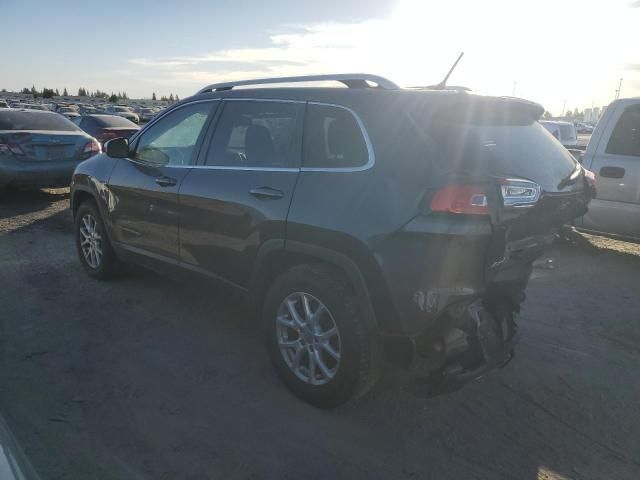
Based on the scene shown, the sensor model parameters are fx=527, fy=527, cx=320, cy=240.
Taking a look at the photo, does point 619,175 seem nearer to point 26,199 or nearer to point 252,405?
point 252,405

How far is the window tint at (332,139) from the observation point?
2994 mm

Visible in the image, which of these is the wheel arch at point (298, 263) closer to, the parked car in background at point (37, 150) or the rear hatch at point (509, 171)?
the rear hatch at point (509, 171)

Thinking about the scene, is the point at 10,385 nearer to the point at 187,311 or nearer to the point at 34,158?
the point at 187,311

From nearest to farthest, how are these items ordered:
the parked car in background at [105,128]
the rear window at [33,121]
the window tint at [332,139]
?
the window tint at [332,139] < the rear window at [33,121] < the parked car in background at [105,128]

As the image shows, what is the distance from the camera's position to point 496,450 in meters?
2.82

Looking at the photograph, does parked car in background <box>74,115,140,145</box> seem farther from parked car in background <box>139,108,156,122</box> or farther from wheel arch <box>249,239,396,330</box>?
parked car in background <box>139,108,156,122</box>

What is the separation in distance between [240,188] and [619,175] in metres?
4.74

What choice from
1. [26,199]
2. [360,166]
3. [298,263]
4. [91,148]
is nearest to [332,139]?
[360,166]

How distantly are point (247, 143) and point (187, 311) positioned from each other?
5.63 feet

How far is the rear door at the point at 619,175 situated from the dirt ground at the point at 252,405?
4.90ft

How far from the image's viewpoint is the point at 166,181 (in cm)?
414

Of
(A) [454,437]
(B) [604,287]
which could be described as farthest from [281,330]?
(B) [604,287]

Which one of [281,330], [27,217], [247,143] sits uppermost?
[247,143]

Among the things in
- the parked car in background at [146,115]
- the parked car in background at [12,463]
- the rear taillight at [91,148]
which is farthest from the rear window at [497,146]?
the parked car in background at [146,115]
